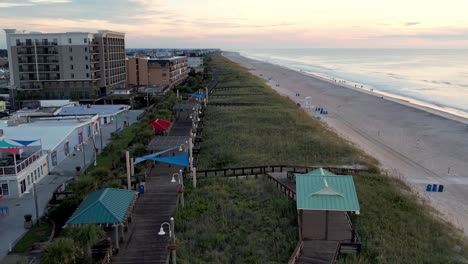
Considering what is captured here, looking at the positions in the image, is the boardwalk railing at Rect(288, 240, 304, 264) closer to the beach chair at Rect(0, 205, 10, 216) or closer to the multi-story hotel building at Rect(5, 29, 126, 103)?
the beach chair at Rect(0, 205, 10, 216)

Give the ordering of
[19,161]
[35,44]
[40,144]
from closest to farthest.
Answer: [19,161] < [40,144] < [35,44]


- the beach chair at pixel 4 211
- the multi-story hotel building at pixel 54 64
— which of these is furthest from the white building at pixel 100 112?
the beach chair at pixel 4 211

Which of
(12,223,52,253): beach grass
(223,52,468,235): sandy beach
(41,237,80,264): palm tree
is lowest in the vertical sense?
(12,223,52,253): beach grass

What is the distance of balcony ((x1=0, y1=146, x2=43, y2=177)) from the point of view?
25.6 m

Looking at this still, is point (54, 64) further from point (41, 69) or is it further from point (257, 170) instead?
point (257, 170)

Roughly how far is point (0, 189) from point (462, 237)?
24926 millimetres

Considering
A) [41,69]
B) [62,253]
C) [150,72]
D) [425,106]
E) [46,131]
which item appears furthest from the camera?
[150,72]

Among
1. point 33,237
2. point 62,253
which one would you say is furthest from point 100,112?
point 62,253

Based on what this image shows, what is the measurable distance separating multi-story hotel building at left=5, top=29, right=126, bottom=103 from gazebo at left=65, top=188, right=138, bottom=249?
5489 centimetres

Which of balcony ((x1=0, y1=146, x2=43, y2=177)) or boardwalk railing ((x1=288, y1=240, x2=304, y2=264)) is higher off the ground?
boardwalk railing ((x1=288, y1=240, x2=304, y2=264))

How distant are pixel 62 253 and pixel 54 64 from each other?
60.8 meters

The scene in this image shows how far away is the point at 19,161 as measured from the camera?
1056 inches

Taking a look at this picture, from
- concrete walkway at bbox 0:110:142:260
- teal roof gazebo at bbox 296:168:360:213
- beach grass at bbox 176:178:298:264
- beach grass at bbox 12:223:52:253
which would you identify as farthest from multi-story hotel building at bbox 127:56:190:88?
teal roof gazebo at bbox 296:168:360:213

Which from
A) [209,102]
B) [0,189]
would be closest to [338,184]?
[0,189]
